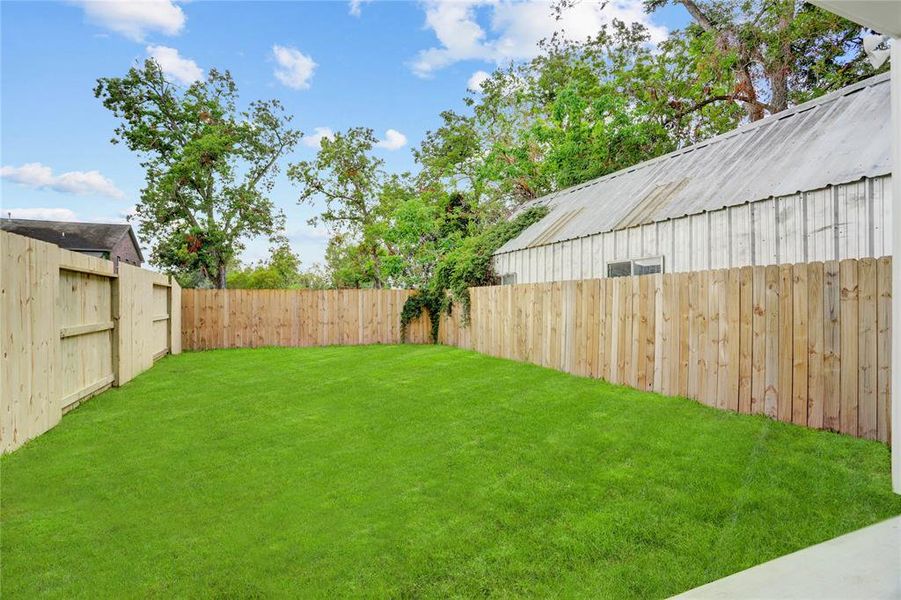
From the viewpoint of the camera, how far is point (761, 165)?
7066 mm

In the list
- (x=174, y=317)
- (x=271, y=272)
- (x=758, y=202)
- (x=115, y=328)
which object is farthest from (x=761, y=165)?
(x=271, y=272)

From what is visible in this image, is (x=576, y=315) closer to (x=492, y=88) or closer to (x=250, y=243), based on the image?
(x=492, y=88)

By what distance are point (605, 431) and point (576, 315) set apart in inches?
128

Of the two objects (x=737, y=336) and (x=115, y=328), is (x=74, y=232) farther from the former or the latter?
(x=737, y=336)

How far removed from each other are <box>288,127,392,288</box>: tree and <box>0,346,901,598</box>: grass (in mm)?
16456

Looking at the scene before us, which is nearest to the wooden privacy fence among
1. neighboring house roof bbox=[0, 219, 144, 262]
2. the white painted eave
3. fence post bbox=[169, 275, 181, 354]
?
fence post bbox=[169, 275, 181, 354]

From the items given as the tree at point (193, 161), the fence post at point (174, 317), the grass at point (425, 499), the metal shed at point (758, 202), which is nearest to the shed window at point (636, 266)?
the metal shed at point (758, 202)

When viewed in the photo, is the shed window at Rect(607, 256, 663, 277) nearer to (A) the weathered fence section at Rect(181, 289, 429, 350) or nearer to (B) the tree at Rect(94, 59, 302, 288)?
(A) the weathered fence section at Rect(181, 289, 429, 350)

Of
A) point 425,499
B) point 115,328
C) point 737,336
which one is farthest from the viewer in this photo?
point 115,328

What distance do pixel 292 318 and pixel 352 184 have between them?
354 inches

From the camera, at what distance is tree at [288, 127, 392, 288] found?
834 inches

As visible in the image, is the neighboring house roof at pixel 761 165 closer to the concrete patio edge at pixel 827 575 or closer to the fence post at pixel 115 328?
the concrete patio edge at pixel 827 575

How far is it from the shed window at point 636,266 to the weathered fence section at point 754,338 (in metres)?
1.22

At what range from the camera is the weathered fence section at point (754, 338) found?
3.95 m
